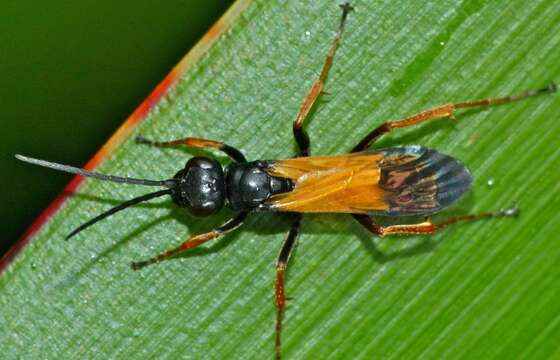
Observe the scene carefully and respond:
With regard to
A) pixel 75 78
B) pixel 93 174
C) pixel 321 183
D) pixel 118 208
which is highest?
pixel 75 78

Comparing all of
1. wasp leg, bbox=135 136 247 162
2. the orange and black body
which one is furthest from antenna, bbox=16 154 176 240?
wasp leg, bbox=135 136 247 162

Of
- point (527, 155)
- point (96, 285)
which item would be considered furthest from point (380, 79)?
point (96, 285)

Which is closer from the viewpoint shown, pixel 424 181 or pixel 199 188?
pixel 424 181

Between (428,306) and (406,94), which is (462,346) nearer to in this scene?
(428,306)

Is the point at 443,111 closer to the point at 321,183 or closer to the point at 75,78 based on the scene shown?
the point at 321,183

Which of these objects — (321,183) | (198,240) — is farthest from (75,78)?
(321,183)

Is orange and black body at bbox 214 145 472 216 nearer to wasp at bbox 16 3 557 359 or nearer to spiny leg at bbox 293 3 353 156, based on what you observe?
wasp at bbox 16 3 557 359

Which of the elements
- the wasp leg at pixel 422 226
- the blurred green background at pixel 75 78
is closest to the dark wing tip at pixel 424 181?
the wasp leg at pixel 422 226

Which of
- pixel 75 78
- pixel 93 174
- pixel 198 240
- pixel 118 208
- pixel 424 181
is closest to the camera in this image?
pixel 93 174
